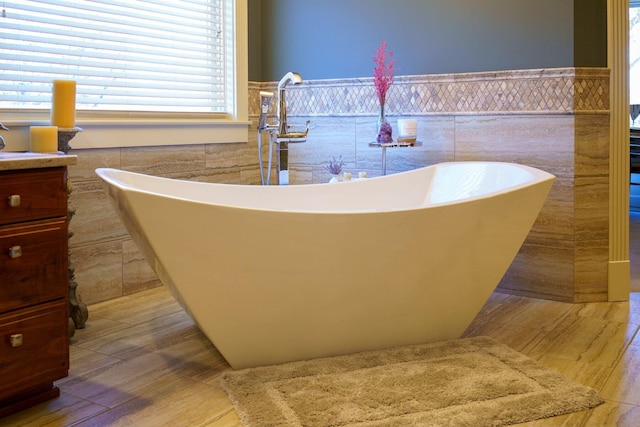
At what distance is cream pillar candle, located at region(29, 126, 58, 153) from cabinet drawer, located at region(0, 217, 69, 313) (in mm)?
Answer: 578

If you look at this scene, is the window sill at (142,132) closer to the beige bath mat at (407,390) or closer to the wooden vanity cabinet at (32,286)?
the wooden vanity cabinet at (32,286)

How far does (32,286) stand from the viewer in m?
1.76

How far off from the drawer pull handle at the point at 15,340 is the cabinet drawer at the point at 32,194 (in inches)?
12.2

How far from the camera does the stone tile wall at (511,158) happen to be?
2895 mm

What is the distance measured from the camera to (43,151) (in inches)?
91.2

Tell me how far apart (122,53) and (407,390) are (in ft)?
6.85

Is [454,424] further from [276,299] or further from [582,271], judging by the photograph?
[582,271]

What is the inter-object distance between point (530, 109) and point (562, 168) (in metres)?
0.32

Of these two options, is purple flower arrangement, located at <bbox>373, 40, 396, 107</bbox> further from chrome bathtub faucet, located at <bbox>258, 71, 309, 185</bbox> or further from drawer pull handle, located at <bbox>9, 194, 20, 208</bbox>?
drawer pull handle, located at <bbox>9, 194, 20, 208</bbox>

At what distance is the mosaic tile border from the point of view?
2906mm

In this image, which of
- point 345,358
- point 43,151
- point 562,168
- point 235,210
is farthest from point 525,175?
point 43,151

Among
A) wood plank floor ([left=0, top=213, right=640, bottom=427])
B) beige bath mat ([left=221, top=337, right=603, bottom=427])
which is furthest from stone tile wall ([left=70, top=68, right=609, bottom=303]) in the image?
beige bath mat ([left=221, top=337, right=603, bottom=427])

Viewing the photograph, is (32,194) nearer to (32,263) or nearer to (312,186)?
(32,263)

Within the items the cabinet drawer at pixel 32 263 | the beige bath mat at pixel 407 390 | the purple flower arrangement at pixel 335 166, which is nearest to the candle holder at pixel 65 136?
the cabinet drawer at pixel 32 263
